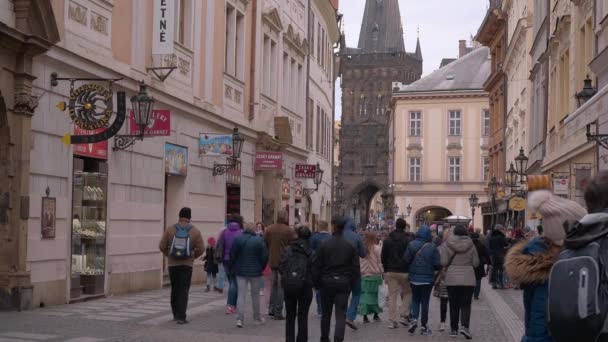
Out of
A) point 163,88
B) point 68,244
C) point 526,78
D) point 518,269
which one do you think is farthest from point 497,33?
point 518,269

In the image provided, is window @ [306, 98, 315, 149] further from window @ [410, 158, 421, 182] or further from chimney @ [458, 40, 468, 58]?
chimney @ [458, 40, 468, 58]

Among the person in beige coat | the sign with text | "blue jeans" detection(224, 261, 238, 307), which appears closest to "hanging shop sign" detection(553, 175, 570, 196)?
the sign with text

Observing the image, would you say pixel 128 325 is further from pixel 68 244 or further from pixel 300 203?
pixel 300 203

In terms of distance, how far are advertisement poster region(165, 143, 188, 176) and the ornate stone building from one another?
92.4 m

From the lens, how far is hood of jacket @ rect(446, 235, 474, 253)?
13.6m

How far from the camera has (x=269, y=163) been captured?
28.8 metres

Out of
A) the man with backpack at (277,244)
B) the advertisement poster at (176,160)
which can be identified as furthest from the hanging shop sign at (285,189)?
the man with backpack at (277,244)

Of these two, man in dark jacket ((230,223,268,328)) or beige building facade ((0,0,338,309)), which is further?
beige building facade ((0,0,338,309))

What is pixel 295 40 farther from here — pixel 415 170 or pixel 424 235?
pixel 415 170

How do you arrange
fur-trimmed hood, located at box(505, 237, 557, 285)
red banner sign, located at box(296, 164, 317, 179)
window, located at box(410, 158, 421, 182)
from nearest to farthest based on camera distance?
fur-trimmed hood, located at box(505, 237, 557, 285), red banner sign, located at box(296, 164, 317, 179), window, located at box(410, 158, 421, 182)

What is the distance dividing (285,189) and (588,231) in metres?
29.4

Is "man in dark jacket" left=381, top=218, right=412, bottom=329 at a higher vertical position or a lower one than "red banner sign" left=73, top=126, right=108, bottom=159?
lower

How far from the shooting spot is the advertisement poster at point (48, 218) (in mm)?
15242

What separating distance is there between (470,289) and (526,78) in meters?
29.3
